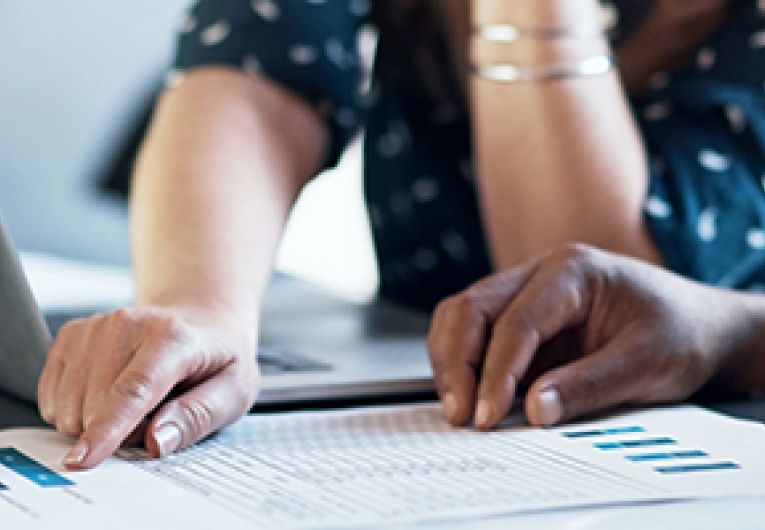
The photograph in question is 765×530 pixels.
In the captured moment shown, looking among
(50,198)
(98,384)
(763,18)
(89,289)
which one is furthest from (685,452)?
(50,198)

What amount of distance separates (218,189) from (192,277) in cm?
11

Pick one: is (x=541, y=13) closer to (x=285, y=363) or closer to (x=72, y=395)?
(x=285, y=363)

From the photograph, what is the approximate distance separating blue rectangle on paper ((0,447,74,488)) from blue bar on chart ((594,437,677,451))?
0.23 metres

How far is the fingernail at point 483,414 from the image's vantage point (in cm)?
53

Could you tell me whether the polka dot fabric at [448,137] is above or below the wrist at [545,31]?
below

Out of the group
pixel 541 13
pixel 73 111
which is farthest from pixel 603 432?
pixel 73 111

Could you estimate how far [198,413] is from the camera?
50 centimetres

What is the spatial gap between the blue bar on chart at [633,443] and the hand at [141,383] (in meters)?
0.17

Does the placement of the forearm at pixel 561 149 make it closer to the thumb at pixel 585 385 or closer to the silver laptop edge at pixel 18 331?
the thumb at pixel 585 385

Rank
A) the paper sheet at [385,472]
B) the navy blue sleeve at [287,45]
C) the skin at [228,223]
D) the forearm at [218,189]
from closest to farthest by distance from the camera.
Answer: the paper sheet at [385,472] < the skin at [228,223] < the forearm at [218,189] < the navy blue sleeve at [287,45]

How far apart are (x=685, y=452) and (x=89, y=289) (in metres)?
0.60

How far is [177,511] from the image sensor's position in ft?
1.32

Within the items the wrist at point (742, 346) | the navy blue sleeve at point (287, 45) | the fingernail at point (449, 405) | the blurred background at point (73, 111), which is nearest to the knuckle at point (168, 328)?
the fingernail at point (449, 405)

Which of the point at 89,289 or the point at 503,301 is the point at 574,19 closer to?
the point at 503,301
